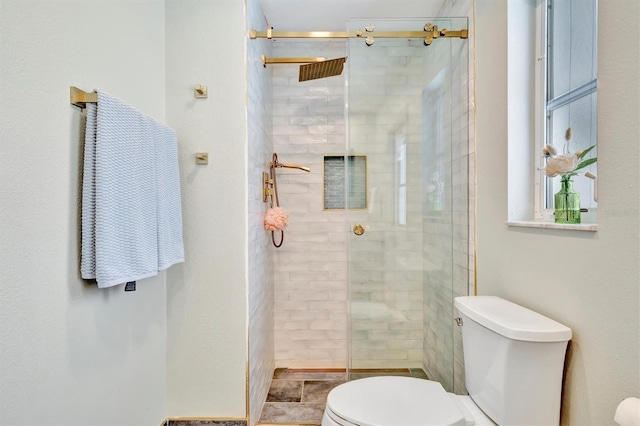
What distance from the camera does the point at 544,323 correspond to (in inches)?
42.6


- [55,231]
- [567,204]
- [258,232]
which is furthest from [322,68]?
[55,231]

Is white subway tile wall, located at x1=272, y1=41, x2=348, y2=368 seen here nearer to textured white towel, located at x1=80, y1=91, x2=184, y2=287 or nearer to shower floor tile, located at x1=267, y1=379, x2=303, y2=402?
shower floor tile, located at x1=267, y1=379, x2=303, y2=402

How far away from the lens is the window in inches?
47.1

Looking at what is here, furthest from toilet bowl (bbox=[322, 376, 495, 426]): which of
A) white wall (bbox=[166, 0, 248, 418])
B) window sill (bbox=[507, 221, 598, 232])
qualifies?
window sill (bbox=[507, 221, 598, 232])

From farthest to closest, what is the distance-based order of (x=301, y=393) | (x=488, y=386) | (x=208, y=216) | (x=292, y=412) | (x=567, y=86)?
Result: 1. (x=301, y=393)
2. (x=292, y=412)
3. (x=208, y=216)
4. (x=567, y=86)
5. (x=488, y=386)

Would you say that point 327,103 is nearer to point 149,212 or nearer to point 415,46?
point 415,46

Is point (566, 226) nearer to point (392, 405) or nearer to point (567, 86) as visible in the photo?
point (567, 86)

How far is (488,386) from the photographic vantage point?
1.21 meters

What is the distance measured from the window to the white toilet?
523 mm

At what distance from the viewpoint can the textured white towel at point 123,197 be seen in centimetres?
105

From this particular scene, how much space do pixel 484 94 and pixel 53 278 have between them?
192cm

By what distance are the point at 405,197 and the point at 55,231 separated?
1563 mm

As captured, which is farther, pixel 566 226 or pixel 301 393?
pixel 301 393

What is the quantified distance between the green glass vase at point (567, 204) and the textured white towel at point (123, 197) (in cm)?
150
